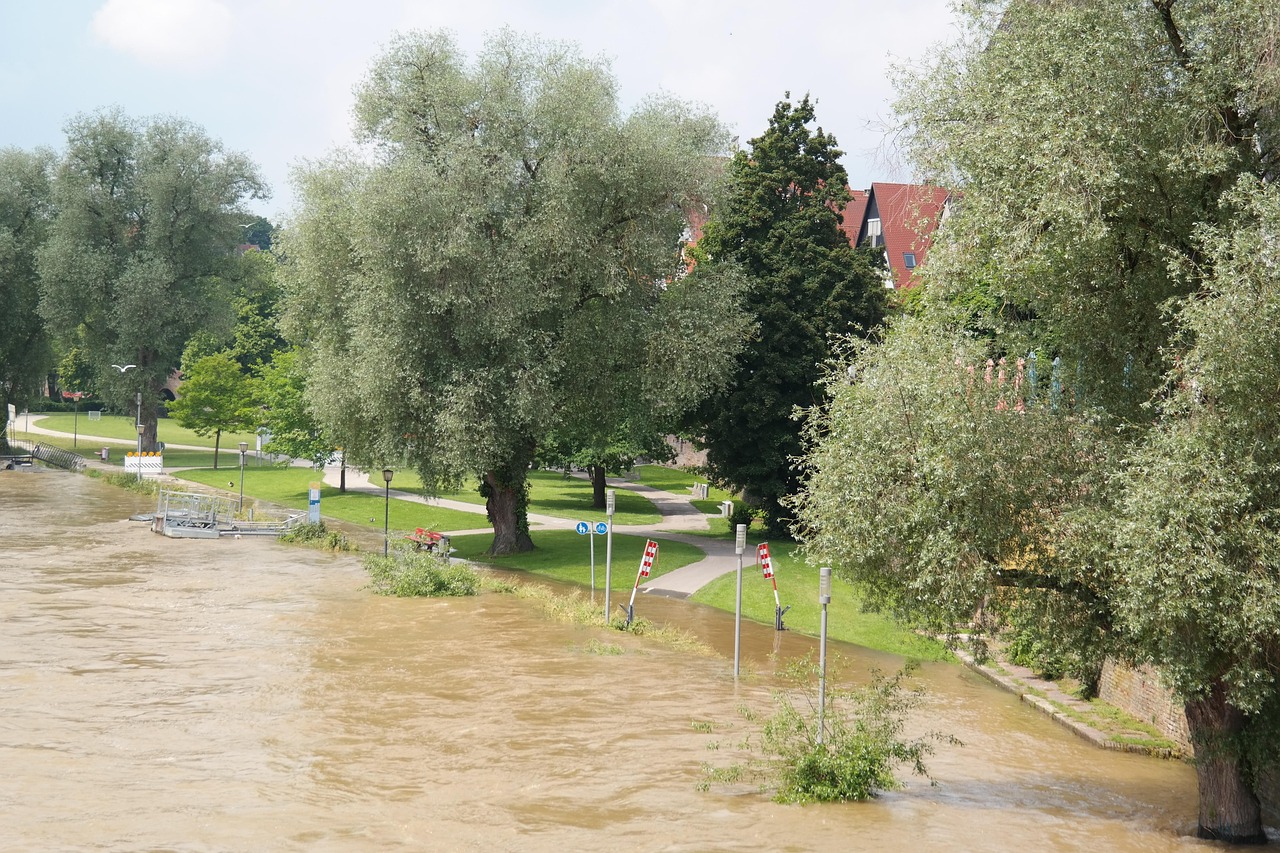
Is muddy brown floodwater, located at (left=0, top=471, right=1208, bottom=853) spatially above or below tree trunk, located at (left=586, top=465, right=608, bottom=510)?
below

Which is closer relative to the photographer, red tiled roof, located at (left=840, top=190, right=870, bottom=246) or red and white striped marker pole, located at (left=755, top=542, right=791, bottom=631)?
red and white striped marker pole, located at (left=755, top=542, right=791, bottom=631)

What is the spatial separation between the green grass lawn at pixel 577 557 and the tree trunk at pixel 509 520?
1.48 feet

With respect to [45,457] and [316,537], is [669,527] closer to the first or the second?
[316,537]

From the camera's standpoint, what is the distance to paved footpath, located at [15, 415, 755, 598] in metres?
33.4

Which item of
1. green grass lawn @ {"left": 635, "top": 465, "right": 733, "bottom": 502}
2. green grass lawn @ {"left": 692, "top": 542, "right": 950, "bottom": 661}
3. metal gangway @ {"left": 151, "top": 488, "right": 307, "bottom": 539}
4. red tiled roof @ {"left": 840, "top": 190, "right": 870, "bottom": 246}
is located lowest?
green grass lawn @ {"left": 692, "top": 542, "right": 950, "bottom": 661}

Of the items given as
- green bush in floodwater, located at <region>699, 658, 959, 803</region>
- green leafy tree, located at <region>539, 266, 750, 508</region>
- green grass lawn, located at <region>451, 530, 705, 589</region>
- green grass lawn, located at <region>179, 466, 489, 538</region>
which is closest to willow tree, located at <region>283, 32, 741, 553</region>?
green leafy tree, located at <region>539, 266, 750, 508</region>

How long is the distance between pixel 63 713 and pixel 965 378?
45.8 ft

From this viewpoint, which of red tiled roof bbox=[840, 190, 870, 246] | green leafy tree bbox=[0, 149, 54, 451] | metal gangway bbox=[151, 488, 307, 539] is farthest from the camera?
red tiled roof bbox=[840, 190, 870, 246]

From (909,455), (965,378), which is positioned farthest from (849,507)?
(965,378)

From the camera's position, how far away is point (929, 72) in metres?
15.9

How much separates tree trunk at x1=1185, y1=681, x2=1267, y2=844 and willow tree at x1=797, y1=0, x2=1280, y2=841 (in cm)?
3

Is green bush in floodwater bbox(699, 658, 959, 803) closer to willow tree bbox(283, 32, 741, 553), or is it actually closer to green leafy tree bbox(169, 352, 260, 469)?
willow tree bbox(283, 32, 741, 553)

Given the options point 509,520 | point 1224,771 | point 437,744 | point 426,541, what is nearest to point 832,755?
point 1224,771

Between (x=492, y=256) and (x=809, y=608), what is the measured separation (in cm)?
1275
